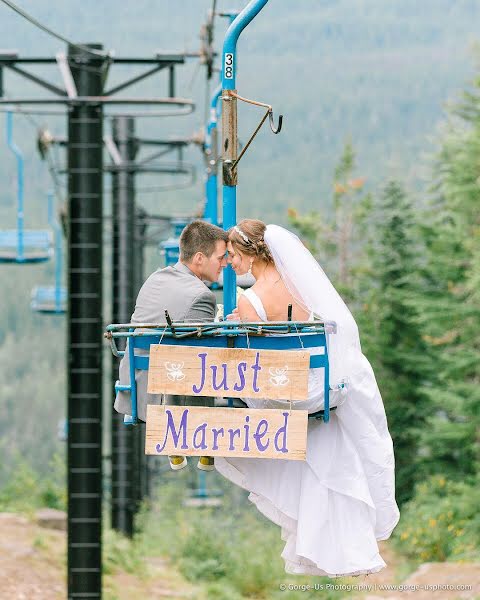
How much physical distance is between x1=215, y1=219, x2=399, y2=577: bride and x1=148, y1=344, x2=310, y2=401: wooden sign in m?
0.28

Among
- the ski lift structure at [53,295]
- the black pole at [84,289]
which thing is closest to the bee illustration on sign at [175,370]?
the black pole at [84,289]

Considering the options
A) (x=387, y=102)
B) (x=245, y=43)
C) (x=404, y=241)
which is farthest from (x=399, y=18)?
(x=404, y=241)

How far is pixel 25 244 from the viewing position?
1984 centimetres

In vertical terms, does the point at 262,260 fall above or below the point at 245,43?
below

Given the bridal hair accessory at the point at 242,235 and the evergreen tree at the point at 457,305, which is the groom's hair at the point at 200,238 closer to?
the bridal hair accessory at the point at 242,235

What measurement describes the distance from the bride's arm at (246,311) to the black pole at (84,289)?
18.6 ft

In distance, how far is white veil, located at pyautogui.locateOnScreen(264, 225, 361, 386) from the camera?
532cm

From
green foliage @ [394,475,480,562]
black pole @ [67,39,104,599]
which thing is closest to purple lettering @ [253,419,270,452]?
black pole @ [67,39,104,599]

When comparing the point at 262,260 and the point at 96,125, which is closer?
the point at 262,260

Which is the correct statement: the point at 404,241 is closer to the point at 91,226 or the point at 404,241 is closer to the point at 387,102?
the point at 91,226

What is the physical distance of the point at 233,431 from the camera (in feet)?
16.9

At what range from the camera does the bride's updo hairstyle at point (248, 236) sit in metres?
5.35

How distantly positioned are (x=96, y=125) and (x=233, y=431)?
20.2 ft

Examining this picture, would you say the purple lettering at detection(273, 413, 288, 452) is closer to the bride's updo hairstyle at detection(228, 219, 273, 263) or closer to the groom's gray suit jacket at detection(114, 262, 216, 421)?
the groom's gray suit jacket at detection(114, 262, 216, 421)
